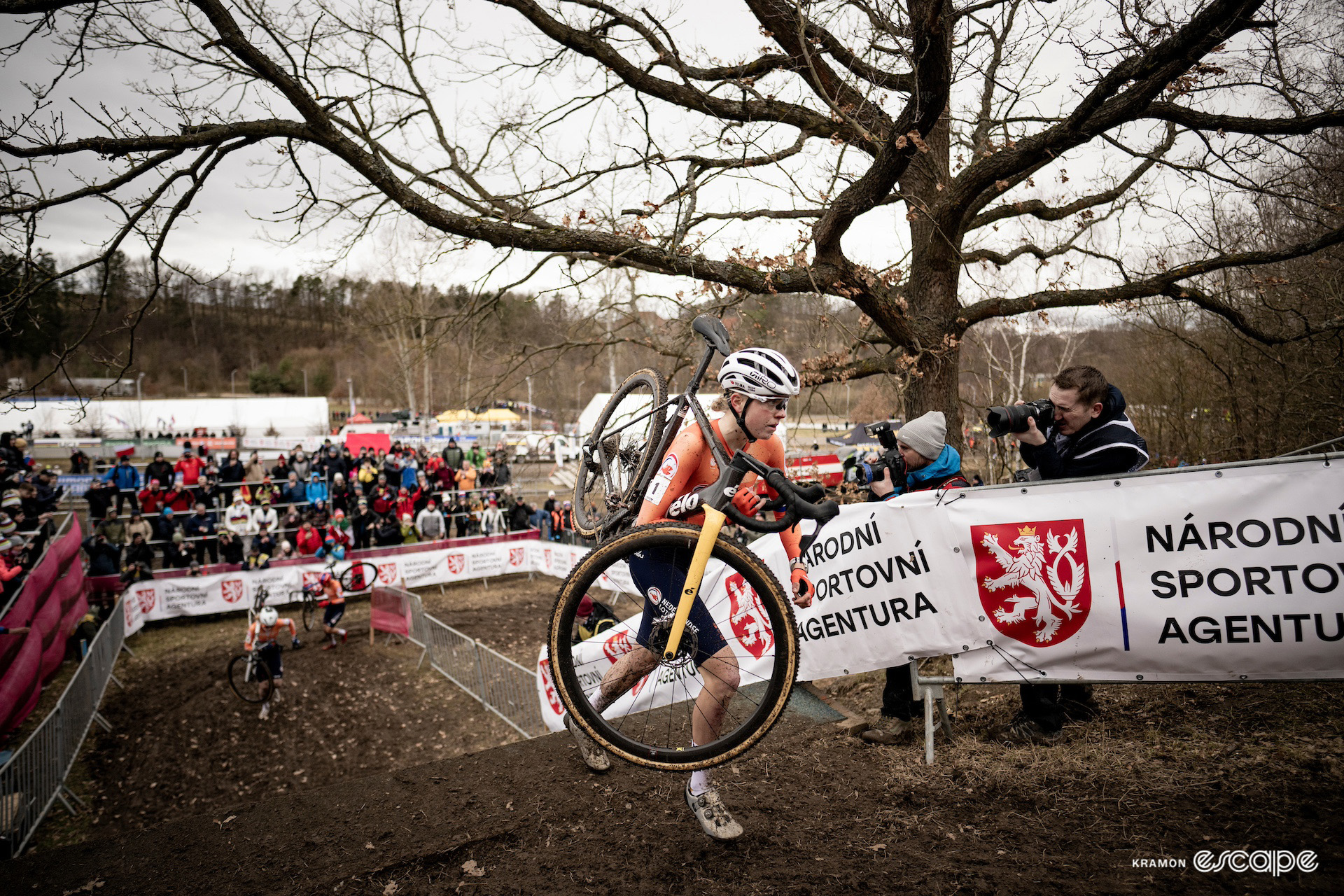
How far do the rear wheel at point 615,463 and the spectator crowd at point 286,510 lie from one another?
1488 cm

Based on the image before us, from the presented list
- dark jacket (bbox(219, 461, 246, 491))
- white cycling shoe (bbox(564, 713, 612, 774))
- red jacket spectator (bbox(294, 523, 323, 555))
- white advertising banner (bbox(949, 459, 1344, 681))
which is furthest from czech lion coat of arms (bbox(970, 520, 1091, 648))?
dark jacket (bbox(219, 461, 246, 491))

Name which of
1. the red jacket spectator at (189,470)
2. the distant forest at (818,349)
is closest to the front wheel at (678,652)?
the distant forest at (818,349)

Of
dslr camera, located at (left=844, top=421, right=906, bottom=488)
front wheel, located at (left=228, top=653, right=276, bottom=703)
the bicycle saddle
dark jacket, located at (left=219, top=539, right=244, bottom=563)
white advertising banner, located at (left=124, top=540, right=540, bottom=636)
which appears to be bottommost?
front wheel, located at (left=228, top=653, right=276, bottom=703)

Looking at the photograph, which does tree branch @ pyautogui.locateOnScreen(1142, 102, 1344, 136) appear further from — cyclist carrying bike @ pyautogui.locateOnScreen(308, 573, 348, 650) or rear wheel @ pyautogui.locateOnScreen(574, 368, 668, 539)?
cyclist carrying bike @ pyautogui.locateOnScreen(308, 573, 348, 650)

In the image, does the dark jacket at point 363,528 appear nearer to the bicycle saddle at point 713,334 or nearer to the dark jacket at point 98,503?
the dark jacket at point 98,503

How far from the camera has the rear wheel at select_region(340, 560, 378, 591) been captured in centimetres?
1667

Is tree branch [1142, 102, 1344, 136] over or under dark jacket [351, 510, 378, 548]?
over

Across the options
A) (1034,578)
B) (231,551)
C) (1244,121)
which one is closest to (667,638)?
(1034,578)

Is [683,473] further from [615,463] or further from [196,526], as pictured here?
[196,526]

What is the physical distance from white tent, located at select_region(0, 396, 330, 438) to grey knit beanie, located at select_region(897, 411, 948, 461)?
56761 millimetres

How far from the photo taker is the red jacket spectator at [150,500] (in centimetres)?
1767

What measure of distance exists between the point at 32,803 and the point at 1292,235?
802 inches

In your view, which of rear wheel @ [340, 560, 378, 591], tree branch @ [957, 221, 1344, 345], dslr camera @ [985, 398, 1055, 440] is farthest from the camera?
rear wheel @ [340, 560, 378, 591]

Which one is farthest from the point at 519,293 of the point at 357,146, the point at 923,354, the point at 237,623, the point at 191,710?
the point at 237,623
